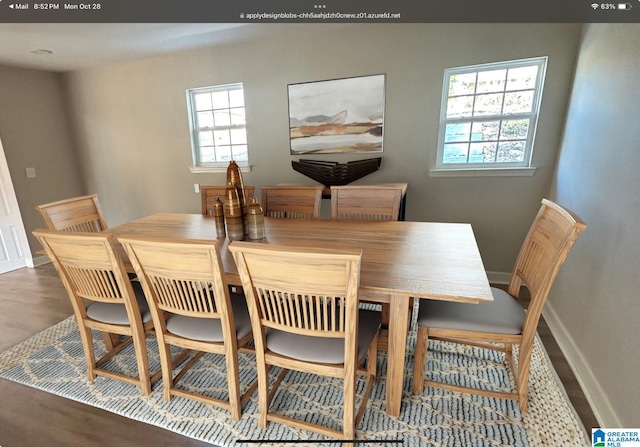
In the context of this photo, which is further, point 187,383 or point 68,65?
point 68,65

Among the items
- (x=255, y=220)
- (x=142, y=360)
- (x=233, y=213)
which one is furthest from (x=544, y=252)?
(x=142, y=360)

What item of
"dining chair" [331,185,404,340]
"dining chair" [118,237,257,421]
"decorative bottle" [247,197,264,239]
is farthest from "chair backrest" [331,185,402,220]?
"dining chair" [118,237,257,421]

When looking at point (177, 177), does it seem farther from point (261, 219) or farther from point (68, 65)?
point (261, 219)

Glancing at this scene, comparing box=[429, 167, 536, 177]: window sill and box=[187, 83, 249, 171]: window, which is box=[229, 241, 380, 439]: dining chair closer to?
box=[429, 167, 536, 177]: window sill

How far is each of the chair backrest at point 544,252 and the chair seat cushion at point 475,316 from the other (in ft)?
0.26

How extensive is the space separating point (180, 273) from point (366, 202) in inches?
53.5

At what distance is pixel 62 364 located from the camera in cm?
185

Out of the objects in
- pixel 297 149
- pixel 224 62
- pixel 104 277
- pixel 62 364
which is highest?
pixel 224 62

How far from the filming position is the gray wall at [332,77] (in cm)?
244

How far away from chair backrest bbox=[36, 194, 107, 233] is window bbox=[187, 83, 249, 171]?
1418mm

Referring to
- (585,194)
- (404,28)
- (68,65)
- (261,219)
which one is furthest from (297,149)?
(68,65)

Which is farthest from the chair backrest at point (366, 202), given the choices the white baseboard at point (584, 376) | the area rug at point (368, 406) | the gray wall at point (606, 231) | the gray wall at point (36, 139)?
the gray wall at point (36, 139)

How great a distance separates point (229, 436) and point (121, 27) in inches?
119

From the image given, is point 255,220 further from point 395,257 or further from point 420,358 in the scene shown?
point 420,358
